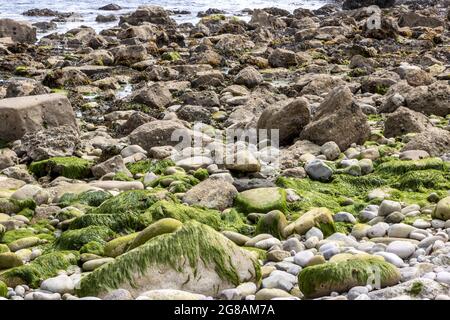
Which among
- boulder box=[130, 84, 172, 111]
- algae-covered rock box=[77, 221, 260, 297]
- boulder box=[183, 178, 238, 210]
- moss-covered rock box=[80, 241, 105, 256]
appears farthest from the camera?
boulder box=[130, 84, 172, 111]

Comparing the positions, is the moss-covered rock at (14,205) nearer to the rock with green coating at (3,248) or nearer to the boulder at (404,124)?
the rock with green coating at (3,248)

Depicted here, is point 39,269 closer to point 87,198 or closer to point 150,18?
point 87,198

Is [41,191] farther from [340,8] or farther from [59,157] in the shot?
[340,8]

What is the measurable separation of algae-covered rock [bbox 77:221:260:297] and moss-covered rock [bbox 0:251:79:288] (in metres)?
A: 0.56

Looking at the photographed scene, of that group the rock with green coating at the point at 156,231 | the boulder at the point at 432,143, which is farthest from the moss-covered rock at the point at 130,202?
the boulder at the point at 432,143

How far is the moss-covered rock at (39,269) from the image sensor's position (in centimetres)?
562

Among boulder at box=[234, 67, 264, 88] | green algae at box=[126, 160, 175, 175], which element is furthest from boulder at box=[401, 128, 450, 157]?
boulder at box=[234, 67, 264, 88]

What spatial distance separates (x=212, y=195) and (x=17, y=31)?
65.9ft

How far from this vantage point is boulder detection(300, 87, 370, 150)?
10.3 meters

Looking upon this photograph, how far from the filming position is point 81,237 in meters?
6.56

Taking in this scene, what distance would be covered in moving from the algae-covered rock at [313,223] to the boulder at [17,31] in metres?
21.1

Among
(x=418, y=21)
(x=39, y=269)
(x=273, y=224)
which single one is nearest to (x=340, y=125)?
(x=273, y=224)

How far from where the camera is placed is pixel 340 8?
41594 millimetres

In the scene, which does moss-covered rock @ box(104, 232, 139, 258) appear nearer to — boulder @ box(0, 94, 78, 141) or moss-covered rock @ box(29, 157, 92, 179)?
moss-covered rock @ box(29, 157, 92, 179)
